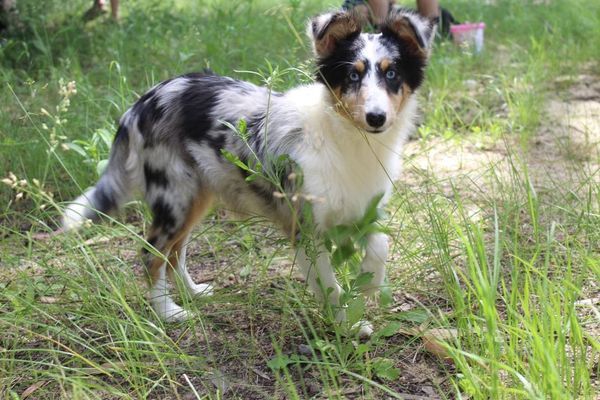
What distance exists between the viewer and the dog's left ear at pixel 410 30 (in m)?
2.77

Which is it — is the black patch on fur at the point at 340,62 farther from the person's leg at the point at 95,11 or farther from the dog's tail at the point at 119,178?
the person's leg at the point at 95,11

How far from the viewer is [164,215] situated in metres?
3.08

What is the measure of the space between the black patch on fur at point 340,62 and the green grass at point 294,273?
0.46 feet

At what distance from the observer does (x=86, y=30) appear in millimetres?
6449

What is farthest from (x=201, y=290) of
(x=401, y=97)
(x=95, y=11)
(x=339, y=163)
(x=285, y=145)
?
(x=95, y=11)

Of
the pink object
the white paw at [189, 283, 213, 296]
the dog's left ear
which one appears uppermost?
the dog's left ear

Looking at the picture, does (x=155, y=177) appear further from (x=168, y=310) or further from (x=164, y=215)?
(x=168, y=310)

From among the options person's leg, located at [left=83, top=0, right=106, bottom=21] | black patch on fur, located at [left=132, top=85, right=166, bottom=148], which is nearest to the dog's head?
black patch on fur, located at [left=132, top=85, right=166, bottom=148]

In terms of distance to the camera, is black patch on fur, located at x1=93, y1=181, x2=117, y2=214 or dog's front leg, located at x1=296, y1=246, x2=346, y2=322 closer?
dog's front leg, located at x1=296, y1=246, x2=346, y2=322

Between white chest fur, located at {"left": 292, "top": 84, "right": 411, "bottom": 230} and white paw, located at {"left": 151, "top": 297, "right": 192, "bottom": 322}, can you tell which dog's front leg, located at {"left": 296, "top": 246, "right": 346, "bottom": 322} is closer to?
white chest fur, located at {"left": 292, "top": 84, "right": 411, "bottom": 230}

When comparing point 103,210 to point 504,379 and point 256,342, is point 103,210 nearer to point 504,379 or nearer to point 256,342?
point 256,342

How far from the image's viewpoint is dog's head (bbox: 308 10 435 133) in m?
2.63

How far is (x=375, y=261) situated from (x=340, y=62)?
0.77 m

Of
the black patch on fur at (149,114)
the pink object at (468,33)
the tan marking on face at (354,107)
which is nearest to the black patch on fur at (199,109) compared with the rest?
the black patch on fur at (149,114)
